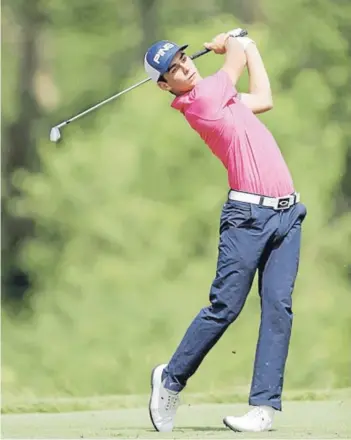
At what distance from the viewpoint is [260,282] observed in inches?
143

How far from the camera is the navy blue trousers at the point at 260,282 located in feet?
11.6

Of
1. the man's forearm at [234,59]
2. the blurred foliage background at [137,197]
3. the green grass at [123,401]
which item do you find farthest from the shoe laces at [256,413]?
the blurred foliage background at [137,197]

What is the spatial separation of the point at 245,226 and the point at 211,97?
0.40 meters

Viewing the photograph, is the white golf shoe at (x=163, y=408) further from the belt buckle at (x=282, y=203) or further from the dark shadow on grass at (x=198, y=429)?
the belt buckle at (x=282, y=203)

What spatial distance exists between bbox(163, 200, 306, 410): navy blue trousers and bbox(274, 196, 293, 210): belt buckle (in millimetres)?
17

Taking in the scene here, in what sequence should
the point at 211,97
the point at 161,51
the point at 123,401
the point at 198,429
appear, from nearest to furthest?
the point at 211,97, the point at 161,51, the point at 198,429, the point at 123,401

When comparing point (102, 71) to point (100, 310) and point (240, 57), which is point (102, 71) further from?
point (240, 57)

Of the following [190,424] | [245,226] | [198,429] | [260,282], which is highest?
[245,226]

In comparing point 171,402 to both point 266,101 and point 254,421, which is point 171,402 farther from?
point 266,101

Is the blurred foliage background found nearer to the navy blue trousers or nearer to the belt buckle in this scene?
the navy blue trousers

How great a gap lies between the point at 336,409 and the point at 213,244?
10.4ft

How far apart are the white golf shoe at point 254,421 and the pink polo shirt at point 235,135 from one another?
665 millimetres

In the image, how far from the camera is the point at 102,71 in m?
7.79

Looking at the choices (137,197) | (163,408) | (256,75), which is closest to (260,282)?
(163,408)
